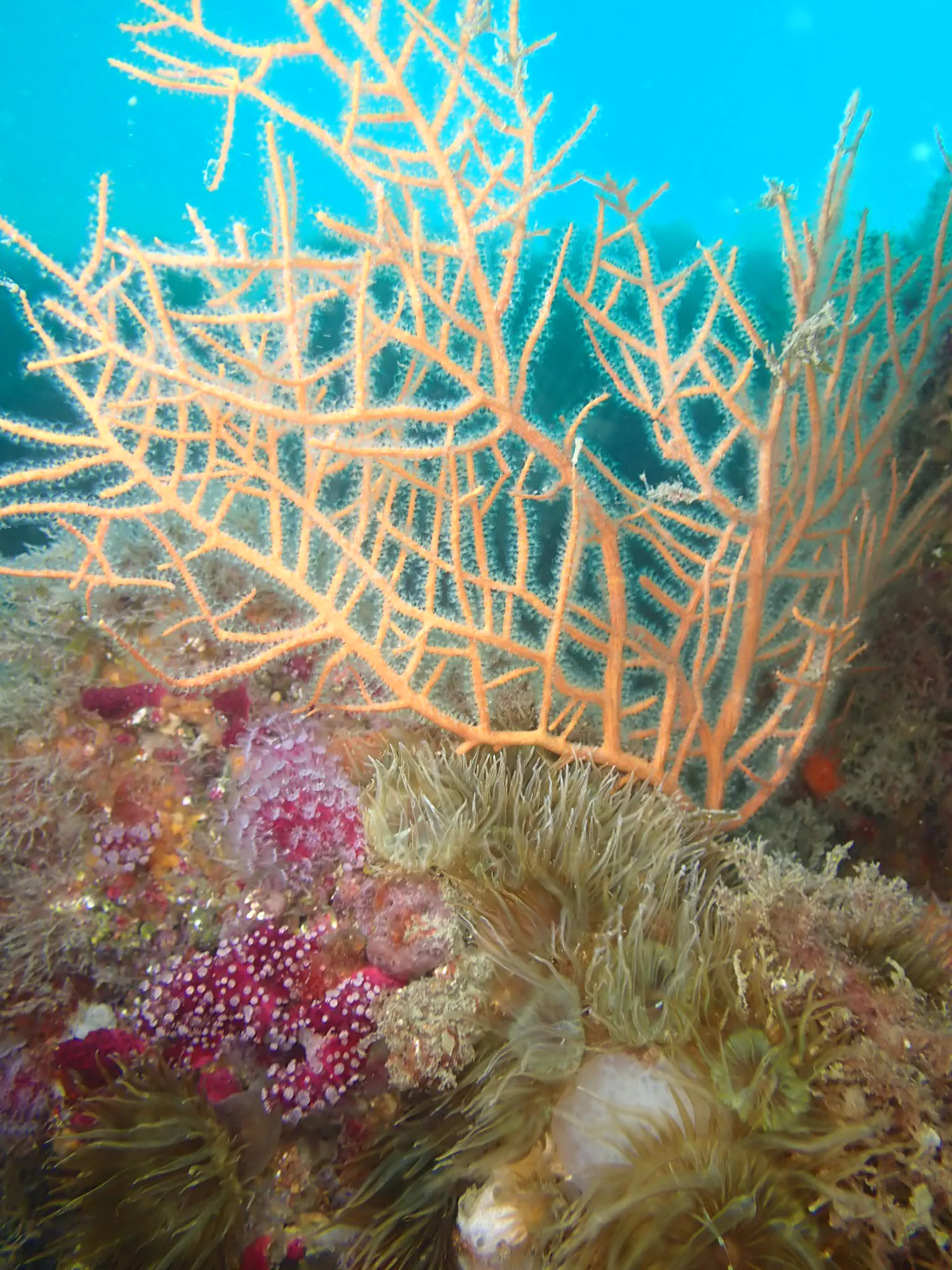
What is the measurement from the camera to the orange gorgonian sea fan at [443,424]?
7.98ft

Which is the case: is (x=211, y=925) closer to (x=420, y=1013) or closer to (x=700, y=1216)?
(x=420, y=1013)

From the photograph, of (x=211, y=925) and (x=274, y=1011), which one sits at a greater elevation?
(x=274, y=1011)

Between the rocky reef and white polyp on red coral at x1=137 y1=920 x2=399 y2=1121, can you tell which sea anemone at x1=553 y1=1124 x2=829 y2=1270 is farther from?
white polyp on red coral at x1=137 y1=920 x2=399 y2=1121

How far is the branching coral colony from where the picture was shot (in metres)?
2.19

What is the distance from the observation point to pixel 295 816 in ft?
10.3

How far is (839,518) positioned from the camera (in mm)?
4832

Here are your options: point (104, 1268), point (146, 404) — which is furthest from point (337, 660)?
point (104, 1268)

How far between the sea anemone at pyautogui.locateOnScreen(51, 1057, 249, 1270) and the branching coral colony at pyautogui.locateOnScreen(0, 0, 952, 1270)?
16mm

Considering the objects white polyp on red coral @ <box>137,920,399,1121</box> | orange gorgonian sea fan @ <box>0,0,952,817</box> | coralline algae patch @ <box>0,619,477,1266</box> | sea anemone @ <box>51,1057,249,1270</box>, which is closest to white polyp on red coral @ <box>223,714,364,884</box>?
coralline algae patch @ <box>0,619,477,1266</box>

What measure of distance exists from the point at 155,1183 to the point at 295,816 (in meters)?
1.40

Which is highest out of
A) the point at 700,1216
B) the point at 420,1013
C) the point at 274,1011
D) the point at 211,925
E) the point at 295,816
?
the point at 700,1216

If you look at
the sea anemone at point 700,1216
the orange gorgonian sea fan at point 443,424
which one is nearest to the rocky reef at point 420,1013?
the sea anemone at point 700,1216

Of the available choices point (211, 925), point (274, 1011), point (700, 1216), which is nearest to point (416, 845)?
point (274, 1011)

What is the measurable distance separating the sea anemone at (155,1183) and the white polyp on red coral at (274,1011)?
18 cm
